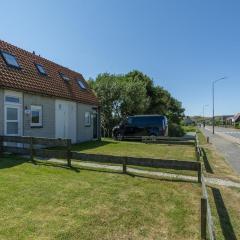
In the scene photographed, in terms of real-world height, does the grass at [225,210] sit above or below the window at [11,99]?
below

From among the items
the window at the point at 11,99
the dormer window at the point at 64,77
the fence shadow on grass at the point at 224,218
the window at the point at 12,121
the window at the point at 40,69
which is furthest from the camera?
the dormer window at the point at 64,77

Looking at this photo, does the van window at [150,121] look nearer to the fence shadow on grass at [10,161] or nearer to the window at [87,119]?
the window at [87,119]

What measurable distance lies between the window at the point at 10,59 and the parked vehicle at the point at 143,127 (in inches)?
511

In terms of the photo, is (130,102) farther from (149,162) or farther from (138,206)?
(138,206)

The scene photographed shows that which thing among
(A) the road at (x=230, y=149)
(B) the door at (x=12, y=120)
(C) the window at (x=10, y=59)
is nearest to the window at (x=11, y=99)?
(B) the door at (x=12, y=120)

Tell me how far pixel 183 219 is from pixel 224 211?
124 cm

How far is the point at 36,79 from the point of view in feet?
52.8

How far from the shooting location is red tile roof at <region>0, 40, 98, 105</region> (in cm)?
1381

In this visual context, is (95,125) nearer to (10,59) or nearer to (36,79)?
(36,79)

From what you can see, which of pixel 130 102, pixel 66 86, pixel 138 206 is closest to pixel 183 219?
pixel 138 206

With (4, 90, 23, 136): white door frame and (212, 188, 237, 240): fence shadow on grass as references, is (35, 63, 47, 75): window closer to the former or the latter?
(4, 90, 23, 136): white door frame

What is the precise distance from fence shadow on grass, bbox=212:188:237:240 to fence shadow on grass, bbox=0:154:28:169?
6.59 metres

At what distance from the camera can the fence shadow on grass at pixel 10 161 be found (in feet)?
33.1

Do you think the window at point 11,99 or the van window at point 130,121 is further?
the van window at point 130,121
